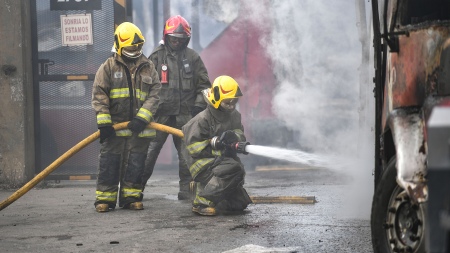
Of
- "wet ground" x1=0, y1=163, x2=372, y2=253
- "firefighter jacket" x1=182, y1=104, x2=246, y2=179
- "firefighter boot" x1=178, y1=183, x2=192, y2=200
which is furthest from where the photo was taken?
"firefighter boot" x1=178, y1=183, x2=192, y2=200

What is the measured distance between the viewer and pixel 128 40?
8.28m

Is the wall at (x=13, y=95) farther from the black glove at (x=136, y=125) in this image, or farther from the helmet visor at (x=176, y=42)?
the black glove at (x=136, y=125)

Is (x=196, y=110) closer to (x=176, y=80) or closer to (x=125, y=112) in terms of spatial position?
(x=176, y=80)

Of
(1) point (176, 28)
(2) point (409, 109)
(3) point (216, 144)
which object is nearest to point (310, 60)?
(1) point (176, 28)

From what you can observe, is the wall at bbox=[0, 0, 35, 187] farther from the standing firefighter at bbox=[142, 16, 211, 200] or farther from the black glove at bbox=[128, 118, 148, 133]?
the black glove at bbox=[128, 118, 148, 133]

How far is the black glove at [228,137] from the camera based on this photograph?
25.6ft

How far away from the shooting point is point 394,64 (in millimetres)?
4680

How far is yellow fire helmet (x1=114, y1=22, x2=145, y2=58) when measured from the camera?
8273 mm

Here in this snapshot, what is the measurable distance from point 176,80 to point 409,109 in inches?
Result: 206

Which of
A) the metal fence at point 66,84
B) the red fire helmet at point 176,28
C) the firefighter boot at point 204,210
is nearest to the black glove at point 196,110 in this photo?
the red fire helmet at point 176,28

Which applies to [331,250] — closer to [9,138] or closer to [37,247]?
[37,247]

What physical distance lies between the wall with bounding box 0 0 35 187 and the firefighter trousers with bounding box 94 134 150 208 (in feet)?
7.82

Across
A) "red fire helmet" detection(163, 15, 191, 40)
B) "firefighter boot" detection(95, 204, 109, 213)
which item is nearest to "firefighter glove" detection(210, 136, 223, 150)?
Result: "firefighter boot" detection(95, 204, 109, 213)

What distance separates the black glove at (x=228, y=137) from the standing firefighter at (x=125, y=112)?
34.0 inches
